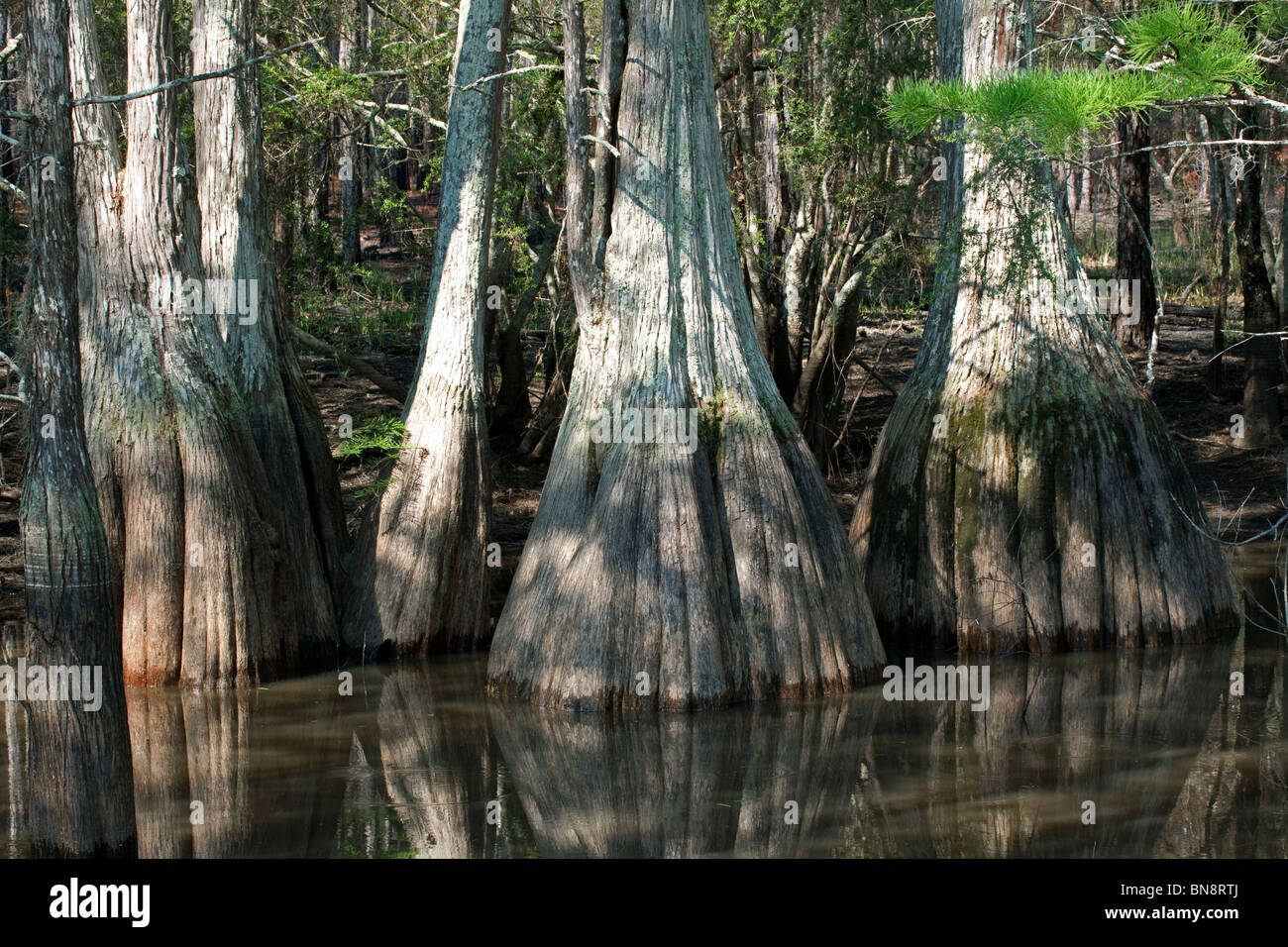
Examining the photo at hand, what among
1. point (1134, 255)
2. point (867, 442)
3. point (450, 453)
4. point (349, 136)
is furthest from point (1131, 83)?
point (1134, 255)

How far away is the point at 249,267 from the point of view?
36.6 ft

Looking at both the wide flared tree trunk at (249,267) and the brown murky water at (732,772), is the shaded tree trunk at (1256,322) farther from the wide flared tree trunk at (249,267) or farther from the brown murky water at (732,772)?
the wide flared tree trunk at (249,267)

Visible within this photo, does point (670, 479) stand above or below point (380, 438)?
below

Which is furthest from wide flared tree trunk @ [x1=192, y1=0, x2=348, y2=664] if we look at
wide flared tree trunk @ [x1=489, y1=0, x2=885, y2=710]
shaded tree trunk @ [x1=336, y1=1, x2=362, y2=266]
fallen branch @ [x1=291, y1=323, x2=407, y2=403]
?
fallen branch @ [x1=291, y1=323, x2=407, y2=403]

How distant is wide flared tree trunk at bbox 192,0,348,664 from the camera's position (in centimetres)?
1098

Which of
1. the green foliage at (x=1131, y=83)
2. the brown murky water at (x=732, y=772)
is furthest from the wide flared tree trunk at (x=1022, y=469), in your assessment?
the green foliage at (x=1131, y=83)

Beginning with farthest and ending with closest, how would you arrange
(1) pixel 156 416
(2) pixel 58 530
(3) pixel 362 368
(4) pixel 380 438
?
(3) pixel 362 368 < (4) pixel 380 438 < (1) pixel 156 416 < (2) pixel 58 530

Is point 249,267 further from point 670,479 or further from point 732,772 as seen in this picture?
point 732,772

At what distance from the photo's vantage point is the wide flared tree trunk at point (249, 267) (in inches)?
432

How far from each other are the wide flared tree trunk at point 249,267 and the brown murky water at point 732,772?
0.86 metres

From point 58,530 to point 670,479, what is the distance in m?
4.71

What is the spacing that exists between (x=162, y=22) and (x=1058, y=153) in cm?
680
